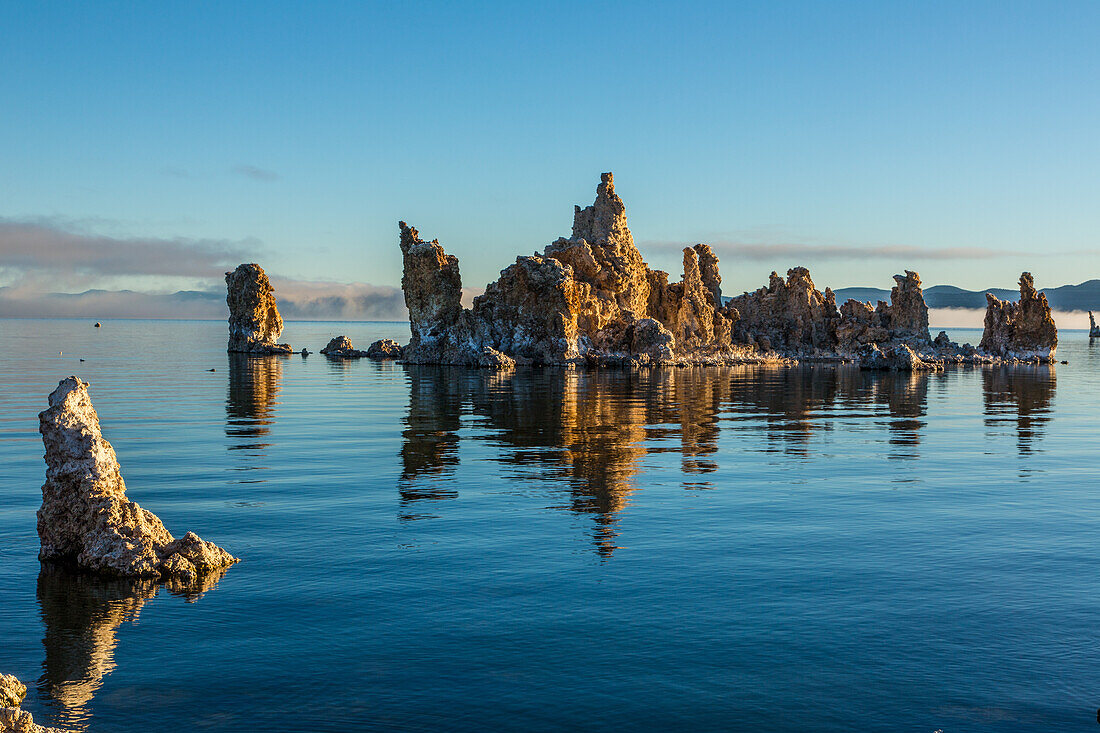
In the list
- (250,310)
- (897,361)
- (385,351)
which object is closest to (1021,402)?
(897,361)

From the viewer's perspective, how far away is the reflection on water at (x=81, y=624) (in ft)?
34.8

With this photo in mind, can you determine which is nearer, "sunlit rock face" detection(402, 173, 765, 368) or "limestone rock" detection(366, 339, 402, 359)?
"sunlit rock face" detection(402, 173, 765, 368)

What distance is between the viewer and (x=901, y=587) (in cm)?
1541

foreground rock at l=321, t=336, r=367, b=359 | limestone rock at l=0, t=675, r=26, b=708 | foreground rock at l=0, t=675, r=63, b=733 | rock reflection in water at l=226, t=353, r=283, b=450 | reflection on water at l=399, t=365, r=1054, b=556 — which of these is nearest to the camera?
foreground rock at l=0, t=675, r=63, b=733

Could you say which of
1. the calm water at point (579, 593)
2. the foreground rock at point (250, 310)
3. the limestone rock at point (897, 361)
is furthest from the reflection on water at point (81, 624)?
the foreground rock at point (250, 310)

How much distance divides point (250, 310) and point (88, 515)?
430 feet

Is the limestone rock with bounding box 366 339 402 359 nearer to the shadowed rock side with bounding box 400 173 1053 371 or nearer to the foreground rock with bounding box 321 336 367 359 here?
the foreground rock with bounding box 321 336 367 359

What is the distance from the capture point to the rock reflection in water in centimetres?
3665

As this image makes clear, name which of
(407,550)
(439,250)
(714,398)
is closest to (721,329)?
(439,250)

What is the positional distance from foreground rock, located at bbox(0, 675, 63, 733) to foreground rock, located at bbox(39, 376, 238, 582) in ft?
19.3

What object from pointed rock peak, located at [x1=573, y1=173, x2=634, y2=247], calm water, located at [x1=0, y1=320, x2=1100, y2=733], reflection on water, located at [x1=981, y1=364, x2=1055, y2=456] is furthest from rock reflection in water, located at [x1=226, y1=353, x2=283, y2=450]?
pointed rock peak, located at [x1=573, y1=173, x2=634, y2=247]

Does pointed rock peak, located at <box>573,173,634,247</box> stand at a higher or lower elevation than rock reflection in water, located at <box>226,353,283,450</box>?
higher

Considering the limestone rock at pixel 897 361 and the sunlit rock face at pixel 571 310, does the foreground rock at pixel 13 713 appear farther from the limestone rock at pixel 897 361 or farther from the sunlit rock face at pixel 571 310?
the limestone rock at pixel 897 361

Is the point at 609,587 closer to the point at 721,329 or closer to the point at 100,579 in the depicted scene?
the point at 100,579
